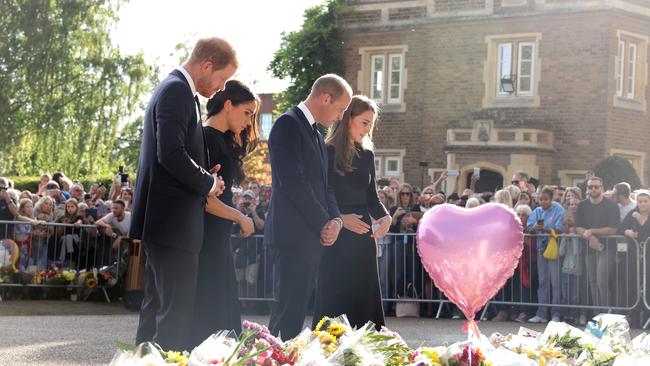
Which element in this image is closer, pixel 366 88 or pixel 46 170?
pixel 366 88

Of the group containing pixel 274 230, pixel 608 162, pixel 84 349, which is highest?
pixel 608 162

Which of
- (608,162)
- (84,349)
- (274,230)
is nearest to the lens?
(274,230)

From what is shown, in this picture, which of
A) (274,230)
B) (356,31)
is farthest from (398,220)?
(356,31)

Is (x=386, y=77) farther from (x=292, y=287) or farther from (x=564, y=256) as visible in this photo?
(x=292, y=287)

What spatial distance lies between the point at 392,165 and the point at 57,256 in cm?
2056

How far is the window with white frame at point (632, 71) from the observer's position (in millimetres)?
34062

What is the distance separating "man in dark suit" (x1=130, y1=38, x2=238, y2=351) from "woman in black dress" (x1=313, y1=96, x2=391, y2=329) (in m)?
2.15

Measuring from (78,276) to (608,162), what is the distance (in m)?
13.1

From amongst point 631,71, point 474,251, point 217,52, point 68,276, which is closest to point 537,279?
point 68,276

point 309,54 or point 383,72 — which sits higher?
point 309,54

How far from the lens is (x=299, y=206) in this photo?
24.5 feet

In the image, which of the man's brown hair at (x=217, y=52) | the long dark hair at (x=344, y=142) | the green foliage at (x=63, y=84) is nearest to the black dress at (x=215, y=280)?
the man's brown hair at (x=217, y=52)

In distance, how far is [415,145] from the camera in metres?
36.3

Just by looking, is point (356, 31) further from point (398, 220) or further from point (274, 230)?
point (274, 230)
